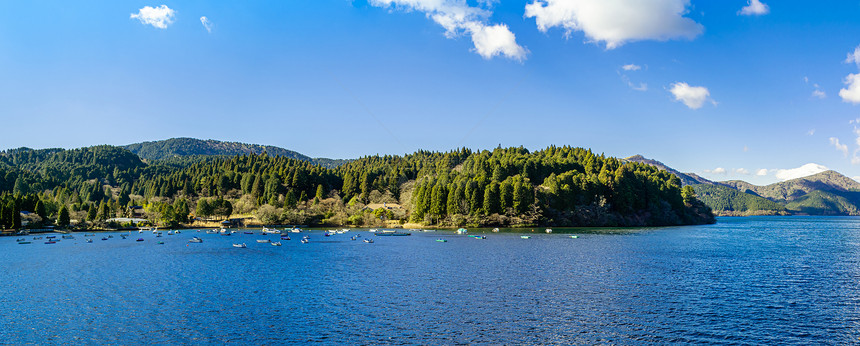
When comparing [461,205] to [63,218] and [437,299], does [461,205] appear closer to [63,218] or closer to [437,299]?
[437,299]

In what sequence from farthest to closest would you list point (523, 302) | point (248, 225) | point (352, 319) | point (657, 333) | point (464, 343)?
point (248, 225), point (523, 302), point (352, 319), point (657, 333), point (464, 343)

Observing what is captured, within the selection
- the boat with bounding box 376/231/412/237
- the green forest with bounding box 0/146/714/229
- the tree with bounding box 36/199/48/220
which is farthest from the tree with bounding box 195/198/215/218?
the boat with bounding box 376/231/412/237

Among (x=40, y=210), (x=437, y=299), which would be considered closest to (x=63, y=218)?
(x=40, y=210)

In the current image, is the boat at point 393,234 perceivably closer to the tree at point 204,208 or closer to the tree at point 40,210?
the tree at point 204,208

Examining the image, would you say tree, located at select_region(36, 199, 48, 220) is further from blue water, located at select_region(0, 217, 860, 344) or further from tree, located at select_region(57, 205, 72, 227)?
blue water, located at select_region(0, 217, 860, 344)

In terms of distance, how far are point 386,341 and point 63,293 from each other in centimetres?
3457

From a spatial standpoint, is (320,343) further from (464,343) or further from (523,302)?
(523,302)

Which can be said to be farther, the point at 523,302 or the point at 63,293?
the point at 63,293

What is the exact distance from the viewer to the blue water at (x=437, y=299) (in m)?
30.9

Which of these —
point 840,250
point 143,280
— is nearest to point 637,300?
point 143,280

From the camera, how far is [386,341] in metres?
29.3

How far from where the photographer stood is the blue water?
30.9 m

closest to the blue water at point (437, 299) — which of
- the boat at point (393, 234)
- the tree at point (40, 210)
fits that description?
the boat at point (393, 234)

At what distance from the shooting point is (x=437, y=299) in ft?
134
